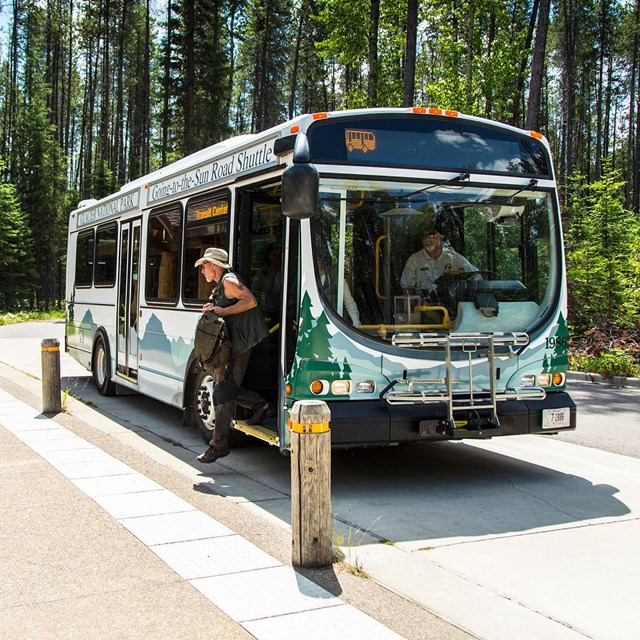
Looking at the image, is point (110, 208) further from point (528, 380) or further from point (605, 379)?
point (605, 379)

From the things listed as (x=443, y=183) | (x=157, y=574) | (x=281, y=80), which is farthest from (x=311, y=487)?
(x=281, y=80)

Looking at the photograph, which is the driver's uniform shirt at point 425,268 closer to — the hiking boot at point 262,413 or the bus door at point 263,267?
the bus door at point 263,267

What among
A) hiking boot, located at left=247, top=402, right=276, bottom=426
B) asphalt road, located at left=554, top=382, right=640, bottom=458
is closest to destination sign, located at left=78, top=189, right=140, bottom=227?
hiking boot, located at left=247, top=402, right=276, bottom=426

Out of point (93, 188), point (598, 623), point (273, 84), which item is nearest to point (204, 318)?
point (598, 623)

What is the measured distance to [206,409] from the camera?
27.2 ft

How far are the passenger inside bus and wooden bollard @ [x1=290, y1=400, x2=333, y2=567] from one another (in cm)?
225

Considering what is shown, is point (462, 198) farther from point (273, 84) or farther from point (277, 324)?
point (273, 84)

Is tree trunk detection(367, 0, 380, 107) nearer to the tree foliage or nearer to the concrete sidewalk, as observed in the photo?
the tree foliage

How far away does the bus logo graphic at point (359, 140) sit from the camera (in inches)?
261

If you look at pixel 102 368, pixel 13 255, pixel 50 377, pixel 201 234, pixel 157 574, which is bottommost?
pixel 157 574

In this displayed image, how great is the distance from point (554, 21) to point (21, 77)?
36.4 meters

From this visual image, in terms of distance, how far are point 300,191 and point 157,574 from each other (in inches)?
116

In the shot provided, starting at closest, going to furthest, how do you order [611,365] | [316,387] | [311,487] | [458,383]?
→ [311,487]
[316,387]
[458,383]
[611,365]

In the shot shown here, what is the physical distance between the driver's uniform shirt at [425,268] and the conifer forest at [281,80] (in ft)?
42.6
